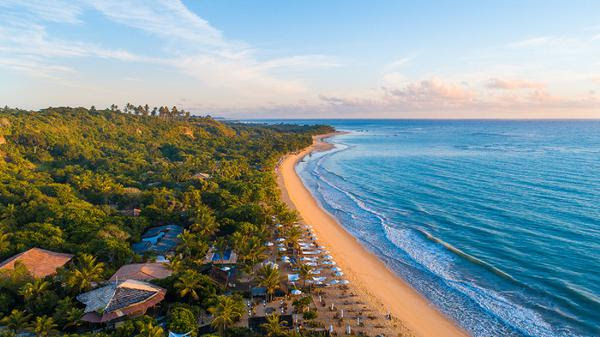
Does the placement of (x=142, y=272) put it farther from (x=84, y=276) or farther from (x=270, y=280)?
(x=270, y=280)

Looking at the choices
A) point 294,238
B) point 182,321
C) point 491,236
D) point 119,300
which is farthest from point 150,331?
point 491,236

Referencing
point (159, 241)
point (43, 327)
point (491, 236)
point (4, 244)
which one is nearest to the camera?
point (43, 327)

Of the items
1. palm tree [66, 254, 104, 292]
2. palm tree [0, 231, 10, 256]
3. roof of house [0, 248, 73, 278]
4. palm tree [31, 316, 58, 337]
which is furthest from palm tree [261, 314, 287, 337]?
palm tree [0, 231, 10, 256]

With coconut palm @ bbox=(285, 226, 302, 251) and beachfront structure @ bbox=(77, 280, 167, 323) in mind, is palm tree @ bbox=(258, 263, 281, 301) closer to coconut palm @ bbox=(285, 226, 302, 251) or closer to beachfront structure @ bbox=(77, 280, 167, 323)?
beachfront structure @ bbox=(77, 280, 167, 323)

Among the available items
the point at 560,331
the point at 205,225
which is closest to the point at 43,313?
the point at 205,225

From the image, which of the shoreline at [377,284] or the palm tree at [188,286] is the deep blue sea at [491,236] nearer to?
the shoreline at [377,284]

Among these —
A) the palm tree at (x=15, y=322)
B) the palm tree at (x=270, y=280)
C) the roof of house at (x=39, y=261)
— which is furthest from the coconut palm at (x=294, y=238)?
the palm tree at (x=15, y=322)
